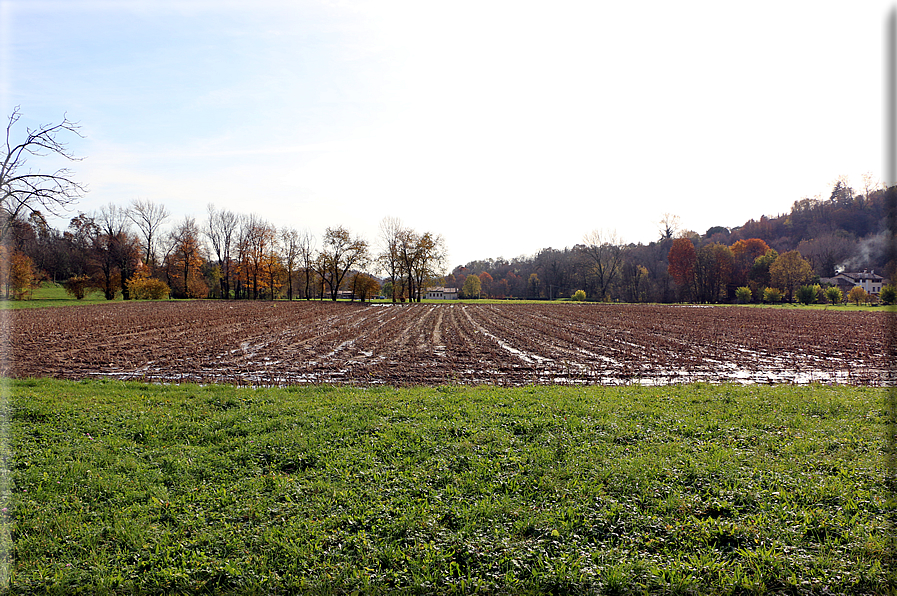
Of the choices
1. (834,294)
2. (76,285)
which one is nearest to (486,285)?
(834,294)

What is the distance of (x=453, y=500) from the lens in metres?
5.18

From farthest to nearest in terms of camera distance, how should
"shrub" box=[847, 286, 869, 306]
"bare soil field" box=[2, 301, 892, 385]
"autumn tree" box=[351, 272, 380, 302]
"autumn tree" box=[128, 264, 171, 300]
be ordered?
"autumn tree" box=[351, 272, 380, 302], "autumn tree" box=[128, 264, 171, 300], "shrub" box=[847, 286, 869, 306], "bare soil field" box=[2, 301, 892, 385]

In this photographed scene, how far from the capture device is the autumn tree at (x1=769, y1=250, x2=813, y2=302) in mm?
75062

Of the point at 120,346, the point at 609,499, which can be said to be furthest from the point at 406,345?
the point at 609,499

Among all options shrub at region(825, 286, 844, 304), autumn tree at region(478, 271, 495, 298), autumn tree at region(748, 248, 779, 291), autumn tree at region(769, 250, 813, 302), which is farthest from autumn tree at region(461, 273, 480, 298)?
shrub at region(825, 286, 844, 304)

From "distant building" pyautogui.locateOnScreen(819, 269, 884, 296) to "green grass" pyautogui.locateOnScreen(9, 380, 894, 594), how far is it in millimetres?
103084

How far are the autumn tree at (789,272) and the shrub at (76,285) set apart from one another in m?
114

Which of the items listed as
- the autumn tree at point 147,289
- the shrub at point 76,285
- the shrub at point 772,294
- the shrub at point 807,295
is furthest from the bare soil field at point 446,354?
the shrub at point 772,294

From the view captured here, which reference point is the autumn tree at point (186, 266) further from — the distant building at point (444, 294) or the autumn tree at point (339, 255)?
the distant building at point (444, 294)

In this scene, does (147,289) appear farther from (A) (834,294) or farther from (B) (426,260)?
(A) (834,294)

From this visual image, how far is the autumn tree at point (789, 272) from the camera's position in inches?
2955

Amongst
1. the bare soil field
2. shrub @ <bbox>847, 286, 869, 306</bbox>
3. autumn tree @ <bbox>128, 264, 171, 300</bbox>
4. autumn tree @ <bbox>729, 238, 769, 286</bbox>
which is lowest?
the bare soil field

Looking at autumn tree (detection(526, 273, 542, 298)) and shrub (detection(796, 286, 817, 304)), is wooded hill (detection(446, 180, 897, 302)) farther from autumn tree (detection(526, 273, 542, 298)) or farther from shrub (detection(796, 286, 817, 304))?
shrub (detection(796, 286, 817, 304))

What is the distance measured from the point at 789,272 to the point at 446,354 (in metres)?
82.8
